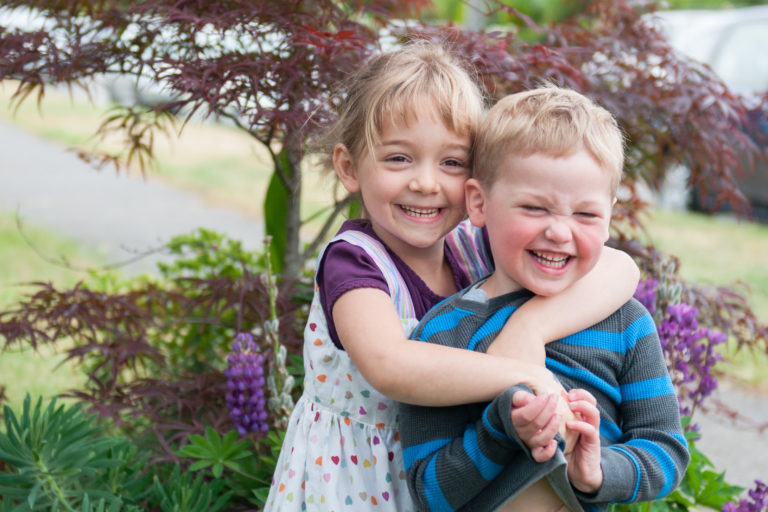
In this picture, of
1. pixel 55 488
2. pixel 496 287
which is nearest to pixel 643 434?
pixel 496 287

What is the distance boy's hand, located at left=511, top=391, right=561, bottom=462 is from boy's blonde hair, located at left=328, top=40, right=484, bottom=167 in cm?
62

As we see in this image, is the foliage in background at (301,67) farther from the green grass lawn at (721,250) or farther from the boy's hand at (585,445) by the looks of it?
the green grass lawn at (721,250)

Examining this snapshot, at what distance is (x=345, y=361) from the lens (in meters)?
1.74

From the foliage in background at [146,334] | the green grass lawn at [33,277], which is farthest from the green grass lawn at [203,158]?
the foliage in background at [146,334]

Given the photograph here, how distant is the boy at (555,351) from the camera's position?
145 centimetres

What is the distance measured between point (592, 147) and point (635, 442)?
0.55m

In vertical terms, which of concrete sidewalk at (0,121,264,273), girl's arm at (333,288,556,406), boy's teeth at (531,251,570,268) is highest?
concrete sidewalk at (0,121,264,273)

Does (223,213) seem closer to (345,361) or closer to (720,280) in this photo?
(720,280)

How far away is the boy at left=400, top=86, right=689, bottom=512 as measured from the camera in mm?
1446

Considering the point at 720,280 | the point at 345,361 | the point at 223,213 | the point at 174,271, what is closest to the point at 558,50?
the point at 345,361

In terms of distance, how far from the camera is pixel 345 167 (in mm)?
1871

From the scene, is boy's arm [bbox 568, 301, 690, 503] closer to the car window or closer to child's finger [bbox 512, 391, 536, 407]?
child's finger [bbox 512, 391, 536, 407]

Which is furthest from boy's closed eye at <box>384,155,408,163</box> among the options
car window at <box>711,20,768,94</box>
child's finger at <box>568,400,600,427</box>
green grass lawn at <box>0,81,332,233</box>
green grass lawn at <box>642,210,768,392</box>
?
car window at <box>711,20,768,94</box>

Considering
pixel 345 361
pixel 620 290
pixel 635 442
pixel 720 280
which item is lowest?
pixel 635 442
